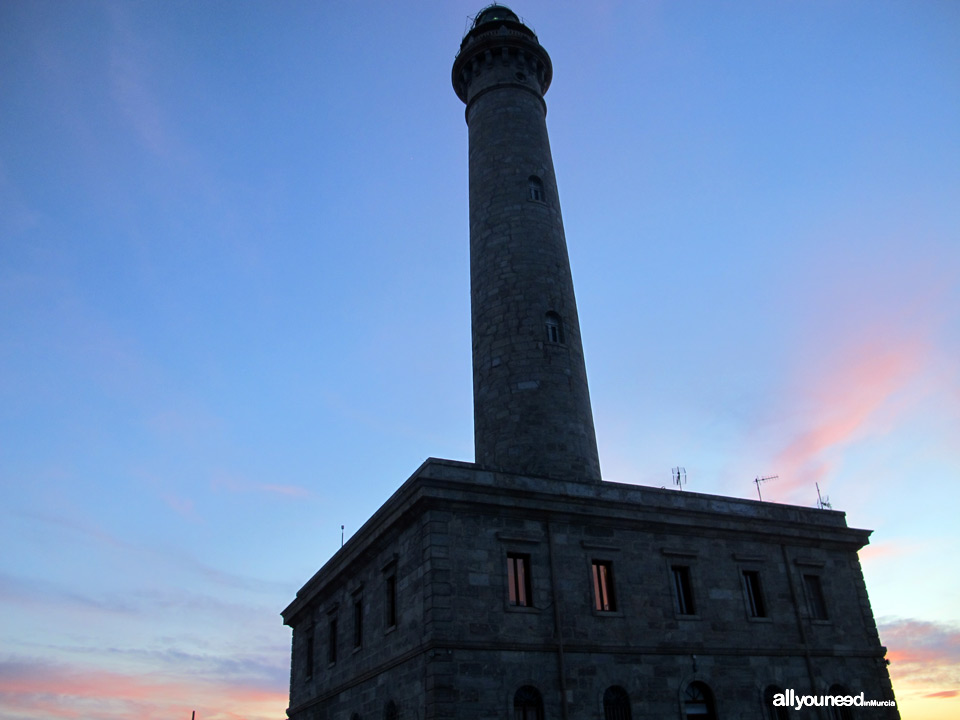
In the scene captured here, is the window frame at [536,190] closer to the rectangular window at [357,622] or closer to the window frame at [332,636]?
the rectangular window at [357,622]

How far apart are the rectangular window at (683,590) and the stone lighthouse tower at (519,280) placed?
355 cm

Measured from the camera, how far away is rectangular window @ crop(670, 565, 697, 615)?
68.3 ft

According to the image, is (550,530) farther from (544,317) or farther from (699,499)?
(544,317)

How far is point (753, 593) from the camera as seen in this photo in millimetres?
22109

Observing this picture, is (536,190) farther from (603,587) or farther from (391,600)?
(391,600)

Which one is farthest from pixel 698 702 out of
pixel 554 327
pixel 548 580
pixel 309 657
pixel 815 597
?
pixel 309 657

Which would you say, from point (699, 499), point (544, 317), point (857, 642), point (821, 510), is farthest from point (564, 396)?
point (857, 642)

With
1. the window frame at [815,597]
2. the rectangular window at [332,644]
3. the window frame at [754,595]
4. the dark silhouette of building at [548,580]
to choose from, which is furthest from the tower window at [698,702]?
the rectangular window at [332,644]

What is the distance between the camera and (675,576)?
21109 millimetres

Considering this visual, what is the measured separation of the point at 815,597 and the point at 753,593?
2474 millimetres

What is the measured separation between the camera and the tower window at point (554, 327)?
25234 millimetres

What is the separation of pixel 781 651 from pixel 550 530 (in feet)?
25.6

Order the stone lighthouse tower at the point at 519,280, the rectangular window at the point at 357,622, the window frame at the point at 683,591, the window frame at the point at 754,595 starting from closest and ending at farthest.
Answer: the window frame at the point at 683,591 < the window frame at the point at 754,595 < the rectangular window at the point at 357,622 < the stone lighthouse tower at the point at 519,280

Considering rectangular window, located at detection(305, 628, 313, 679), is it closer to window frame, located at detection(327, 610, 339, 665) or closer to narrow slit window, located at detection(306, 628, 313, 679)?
narrow slit window, located at detection(306, 628, 313, 679)
